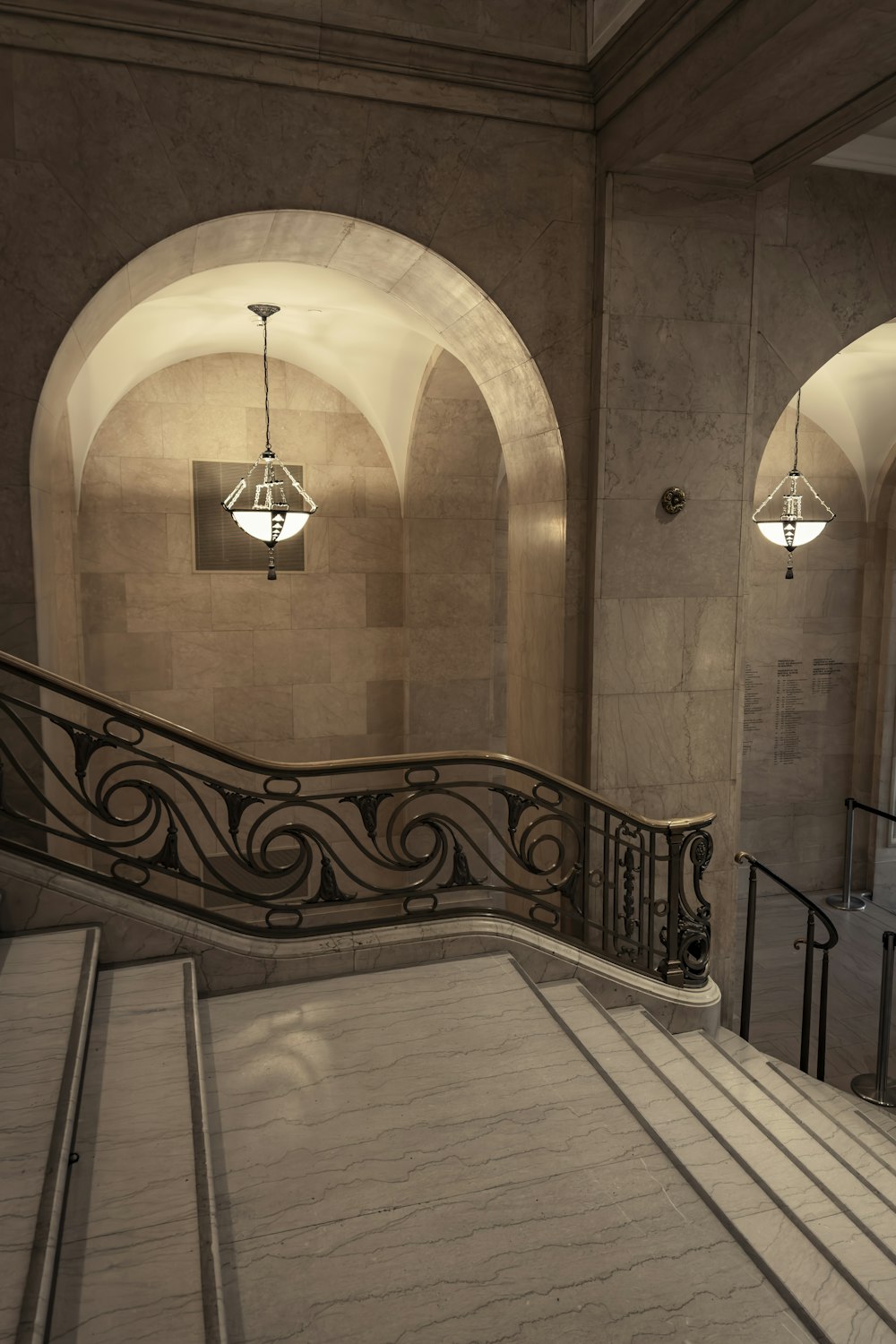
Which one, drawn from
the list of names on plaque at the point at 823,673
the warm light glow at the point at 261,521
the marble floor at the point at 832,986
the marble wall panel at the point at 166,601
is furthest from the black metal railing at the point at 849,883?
the marble wall panel at the point at 166,601

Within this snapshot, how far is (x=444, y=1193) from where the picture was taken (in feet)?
9.87

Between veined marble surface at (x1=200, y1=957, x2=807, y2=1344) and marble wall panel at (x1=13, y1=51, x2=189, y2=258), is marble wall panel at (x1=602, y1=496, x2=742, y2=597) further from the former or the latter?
marble wall panel at (x1=13, y1=51, x2=189, y2=258)

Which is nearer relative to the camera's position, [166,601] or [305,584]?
[166,601]

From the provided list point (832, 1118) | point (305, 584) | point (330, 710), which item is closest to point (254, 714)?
point (330, 710)

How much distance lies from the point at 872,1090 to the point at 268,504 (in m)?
6.19

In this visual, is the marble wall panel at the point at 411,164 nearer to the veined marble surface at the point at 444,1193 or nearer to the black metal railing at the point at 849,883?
the veined marble surface at the point at 444,1193

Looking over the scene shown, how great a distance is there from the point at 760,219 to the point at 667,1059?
4704 millimetres

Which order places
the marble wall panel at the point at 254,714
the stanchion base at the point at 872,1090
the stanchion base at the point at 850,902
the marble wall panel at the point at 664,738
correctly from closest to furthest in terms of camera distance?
the marble wall panel at the point at 664,738, the stanchion base at the point at 872,1090, the marble wall panel at the point at 254,714, the stanchion base at the point at 850,902

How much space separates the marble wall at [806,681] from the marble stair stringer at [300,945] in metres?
6.01

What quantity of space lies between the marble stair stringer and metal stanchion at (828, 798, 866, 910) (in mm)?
5767

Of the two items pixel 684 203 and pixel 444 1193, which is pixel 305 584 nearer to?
pixel 684 203

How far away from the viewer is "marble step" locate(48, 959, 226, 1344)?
2.35 meters

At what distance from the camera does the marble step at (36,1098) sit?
2256 millimetres

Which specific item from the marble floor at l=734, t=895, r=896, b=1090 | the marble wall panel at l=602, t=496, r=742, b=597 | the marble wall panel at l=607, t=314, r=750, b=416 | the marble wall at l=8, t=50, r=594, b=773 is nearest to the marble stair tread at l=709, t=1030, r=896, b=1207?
the marble floor at l=734, t=895, r=896, b=1090
